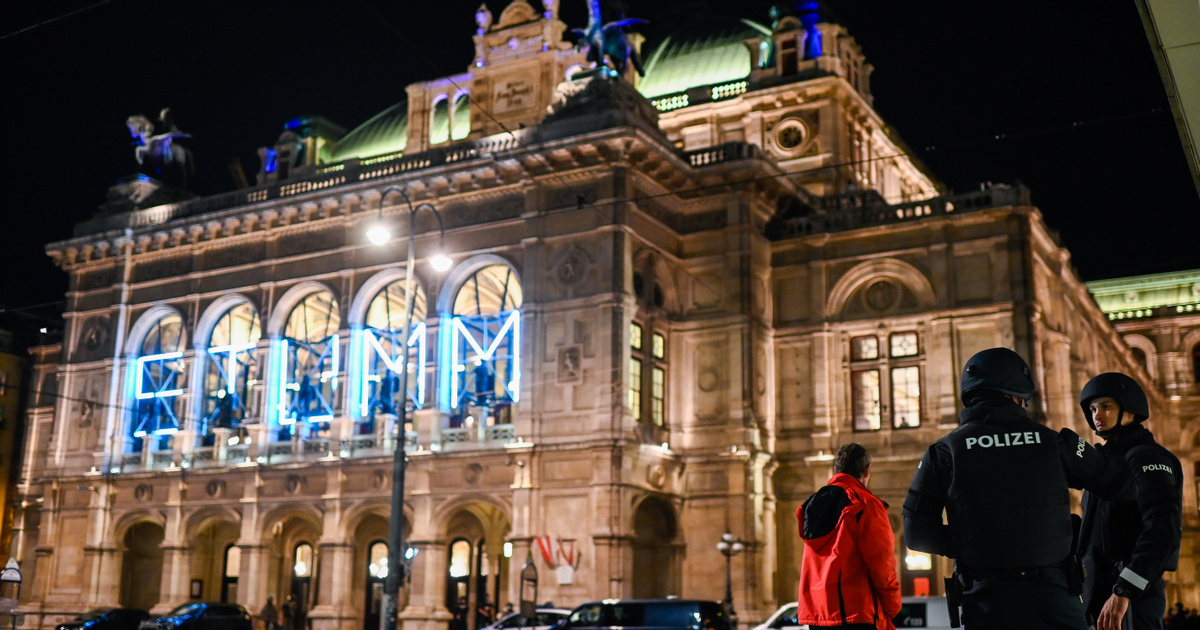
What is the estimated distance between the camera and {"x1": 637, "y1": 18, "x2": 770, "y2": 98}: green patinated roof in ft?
151

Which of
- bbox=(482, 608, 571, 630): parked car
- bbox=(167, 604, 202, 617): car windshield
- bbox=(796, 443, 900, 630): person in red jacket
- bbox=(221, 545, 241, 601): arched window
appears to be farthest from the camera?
bbox=(221, 545, 241, 601): arched window

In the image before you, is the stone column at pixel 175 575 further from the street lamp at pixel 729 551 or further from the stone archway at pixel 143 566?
the street lamp at pixel 729 551

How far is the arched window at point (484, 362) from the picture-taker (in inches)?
1379

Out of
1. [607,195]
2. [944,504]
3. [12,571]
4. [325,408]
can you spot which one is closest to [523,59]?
[607,195]

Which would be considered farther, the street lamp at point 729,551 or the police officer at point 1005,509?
the street lamp at point 729,551

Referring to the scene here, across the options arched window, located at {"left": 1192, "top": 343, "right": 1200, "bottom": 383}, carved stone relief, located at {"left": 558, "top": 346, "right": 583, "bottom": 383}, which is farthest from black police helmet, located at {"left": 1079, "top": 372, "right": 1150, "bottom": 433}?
arched window, located at {"left": 1192, "top": 343, "right": 1200, "bottom": 383}

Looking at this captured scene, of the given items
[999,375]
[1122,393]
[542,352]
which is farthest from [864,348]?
[999,375]

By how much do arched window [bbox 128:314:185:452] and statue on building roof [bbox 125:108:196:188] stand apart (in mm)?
5916

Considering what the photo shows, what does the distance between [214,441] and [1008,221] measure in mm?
25913

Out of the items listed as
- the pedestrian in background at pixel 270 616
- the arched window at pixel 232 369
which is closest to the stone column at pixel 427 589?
the pedestrian in background at pixel 270 616

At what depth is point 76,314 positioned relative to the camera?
145 feet

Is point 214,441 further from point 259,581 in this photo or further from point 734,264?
point 734,264

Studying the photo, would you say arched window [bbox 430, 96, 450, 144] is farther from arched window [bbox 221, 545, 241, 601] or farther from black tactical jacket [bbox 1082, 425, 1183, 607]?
black tactical jacket [bbox 1082, 425, 1183, 607]

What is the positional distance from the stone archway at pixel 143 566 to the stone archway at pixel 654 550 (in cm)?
1707
